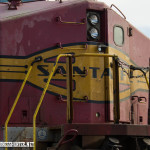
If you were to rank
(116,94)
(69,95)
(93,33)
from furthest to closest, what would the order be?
1. (93,33)
2. (116,94)
3. (69,95)

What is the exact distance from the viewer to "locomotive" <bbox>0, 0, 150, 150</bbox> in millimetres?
5465

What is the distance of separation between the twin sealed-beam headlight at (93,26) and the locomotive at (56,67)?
0.01 meters

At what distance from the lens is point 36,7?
6090mm

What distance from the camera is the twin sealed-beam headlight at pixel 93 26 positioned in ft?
19.8

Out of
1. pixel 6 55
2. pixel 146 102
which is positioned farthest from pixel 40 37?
pixel 146 102

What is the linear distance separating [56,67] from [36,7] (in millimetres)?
968

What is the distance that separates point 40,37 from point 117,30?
48.6 inches

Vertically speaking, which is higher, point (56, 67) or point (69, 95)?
point (56, 67)

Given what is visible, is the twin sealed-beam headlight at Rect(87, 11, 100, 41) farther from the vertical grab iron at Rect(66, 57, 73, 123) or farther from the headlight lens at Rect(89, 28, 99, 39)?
the vertical grab iron at Rect(66, 57, 73, 123)

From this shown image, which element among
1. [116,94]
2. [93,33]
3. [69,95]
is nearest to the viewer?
[69,95]

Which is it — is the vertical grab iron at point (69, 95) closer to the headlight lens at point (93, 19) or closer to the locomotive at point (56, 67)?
the locomotive at point (56, 67)

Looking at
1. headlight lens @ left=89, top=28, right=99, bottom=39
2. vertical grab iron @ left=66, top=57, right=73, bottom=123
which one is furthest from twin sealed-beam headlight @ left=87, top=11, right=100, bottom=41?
vertical grab iron @ left=66, top=57, right=73, bottom=123

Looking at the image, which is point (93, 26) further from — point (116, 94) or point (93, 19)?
point (116, 94)

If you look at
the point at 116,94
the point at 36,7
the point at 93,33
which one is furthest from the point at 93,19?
the point at 116,94
